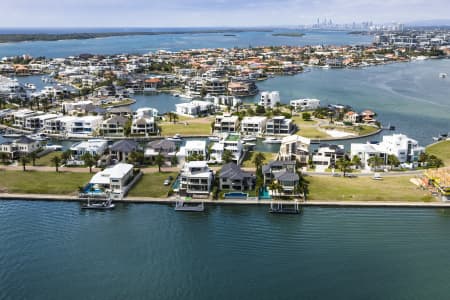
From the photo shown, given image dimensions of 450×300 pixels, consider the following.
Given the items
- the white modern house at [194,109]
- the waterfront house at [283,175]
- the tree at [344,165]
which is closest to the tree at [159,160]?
the waterfront house at [283,175]

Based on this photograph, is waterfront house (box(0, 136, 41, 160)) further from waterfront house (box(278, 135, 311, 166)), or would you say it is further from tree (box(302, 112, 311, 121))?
tree (box(302, 112, 311, 121))

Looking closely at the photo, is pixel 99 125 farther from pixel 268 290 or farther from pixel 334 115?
pixel 268 290

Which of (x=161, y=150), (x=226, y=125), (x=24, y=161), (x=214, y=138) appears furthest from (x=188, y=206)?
(x=226, y=125)

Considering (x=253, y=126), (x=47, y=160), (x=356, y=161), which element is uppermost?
(x=253, y=126)

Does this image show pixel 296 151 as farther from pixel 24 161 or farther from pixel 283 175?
pixel 24 161

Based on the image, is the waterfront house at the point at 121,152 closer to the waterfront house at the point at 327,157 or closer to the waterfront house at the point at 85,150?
the waterfront house at the point at 85,150

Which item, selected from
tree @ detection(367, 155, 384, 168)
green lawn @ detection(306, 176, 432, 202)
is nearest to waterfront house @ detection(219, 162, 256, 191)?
green lawn @ detection(306, 176, 432, 202)
